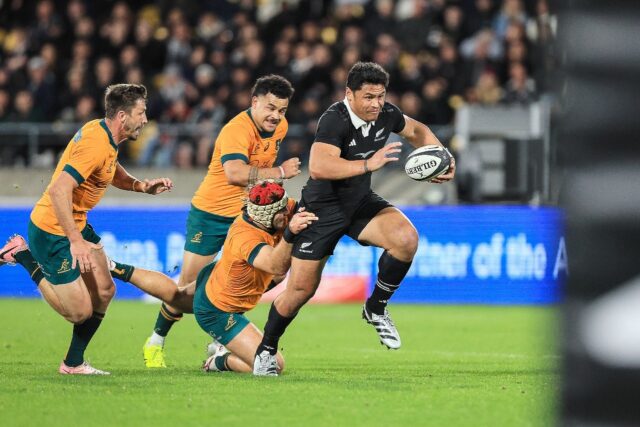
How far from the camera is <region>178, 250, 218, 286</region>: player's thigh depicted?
8898 mm


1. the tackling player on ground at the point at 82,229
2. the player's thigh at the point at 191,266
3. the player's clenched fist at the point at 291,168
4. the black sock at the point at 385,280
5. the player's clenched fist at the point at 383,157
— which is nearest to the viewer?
the player's clenched fist at the point at 383,157

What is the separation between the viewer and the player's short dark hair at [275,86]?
8250mm

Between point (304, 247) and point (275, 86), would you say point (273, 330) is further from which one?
point (275, 86)

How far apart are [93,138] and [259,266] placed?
149cm

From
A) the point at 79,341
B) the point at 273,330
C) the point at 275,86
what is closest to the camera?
the point at 273,330

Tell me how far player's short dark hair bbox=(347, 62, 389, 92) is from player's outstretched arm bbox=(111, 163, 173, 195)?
1829 mm

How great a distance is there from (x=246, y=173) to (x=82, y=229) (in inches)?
54.2

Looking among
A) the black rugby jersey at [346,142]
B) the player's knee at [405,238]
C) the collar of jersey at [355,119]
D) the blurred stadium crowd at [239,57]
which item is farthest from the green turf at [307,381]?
the blurred stadium crowd at [239,57]

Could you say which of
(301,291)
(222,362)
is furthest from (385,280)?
(222,362)

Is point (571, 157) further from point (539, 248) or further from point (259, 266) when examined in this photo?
point (539, 248)

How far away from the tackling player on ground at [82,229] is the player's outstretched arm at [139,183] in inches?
20.3

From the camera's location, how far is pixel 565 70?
108cm

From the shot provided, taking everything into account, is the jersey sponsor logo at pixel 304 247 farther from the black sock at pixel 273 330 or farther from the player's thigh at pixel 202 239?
the player's thigh at pixel 202 239

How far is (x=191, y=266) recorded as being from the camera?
895 cm
